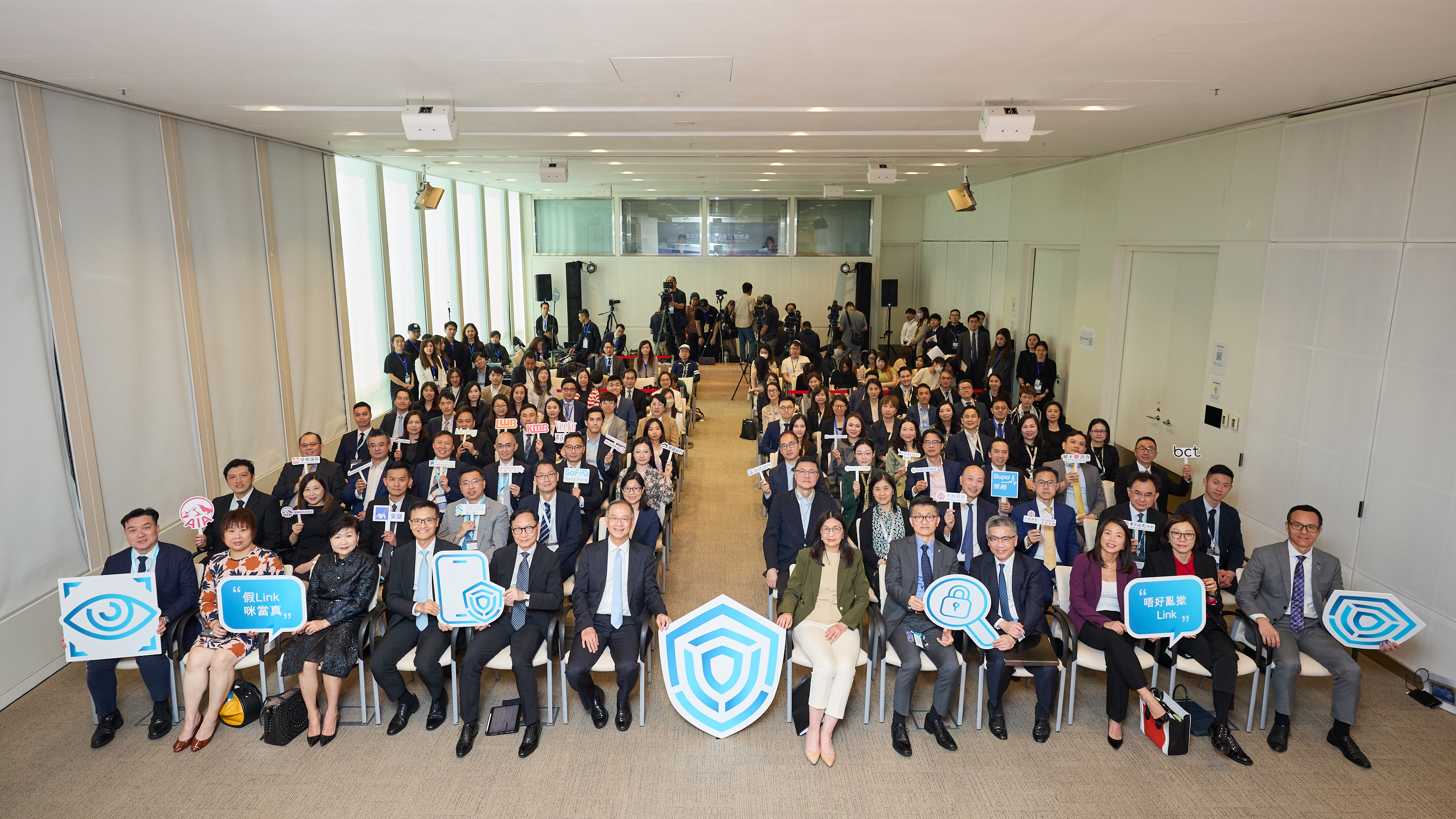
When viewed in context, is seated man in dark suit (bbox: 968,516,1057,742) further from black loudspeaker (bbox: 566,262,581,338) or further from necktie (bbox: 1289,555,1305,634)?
black loudspeaker (bbox: 566,262,581,338)

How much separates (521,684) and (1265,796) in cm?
383

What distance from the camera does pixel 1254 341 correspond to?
271 inches

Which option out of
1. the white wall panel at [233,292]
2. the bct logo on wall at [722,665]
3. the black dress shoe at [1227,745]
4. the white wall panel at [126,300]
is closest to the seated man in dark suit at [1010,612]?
the black dress shoe at [1227,745]

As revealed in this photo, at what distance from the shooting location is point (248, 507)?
5773mm

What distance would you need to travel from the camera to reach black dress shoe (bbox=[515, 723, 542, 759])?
14.8 feet

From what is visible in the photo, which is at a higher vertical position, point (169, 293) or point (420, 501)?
point (169, 293)

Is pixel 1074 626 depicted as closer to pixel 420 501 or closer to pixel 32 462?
pixel 420 501

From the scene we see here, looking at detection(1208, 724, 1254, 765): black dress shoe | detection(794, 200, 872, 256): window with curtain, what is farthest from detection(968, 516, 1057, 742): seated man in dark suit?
detection(794, 200, 872, 256): window with curtain

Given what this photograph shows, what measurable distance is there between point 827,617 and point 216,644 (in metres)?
3.38

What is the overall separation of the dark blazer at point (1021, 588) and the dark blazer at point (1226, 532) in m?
1.47

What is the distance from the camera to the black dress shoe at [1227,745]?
4.41 m

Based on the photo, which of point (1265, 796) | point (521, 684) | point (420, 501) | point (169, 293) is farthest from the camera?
point (169, 293)

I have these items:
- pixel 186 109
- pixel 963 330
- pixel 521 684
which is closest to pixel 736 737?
pixel 521 684

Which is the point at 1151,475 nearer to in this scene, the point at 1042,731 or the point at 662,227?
the point at 1042,731
